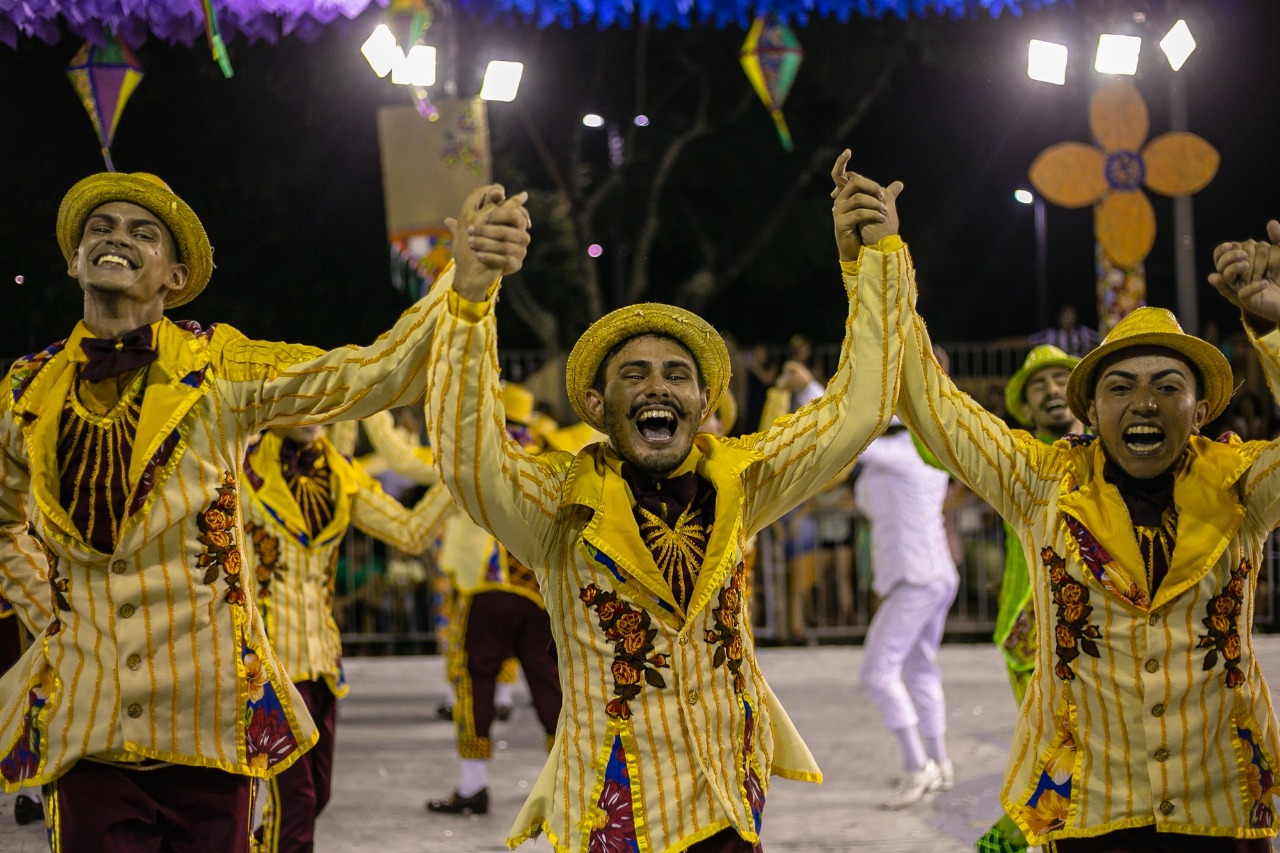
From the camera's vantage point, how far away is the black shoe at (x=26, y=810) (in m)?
4.39

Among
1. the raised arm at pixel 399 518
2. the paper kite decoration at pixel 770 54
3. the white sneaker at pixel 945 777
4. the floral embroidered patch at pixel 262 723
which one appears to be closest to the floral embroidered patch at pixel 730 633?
Answer: the floral embroidered patch at pixel 262 723

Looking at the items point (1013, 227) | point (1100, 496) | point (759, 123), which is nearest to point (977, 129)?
point (1013, 227)

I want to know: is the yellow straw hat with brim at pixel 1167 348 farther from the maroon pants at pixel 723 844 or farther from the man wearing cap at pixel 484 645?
the man wearing cap at pixel 484 645

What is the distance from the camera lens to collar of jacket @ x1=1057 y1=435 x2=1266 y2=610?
303 cm

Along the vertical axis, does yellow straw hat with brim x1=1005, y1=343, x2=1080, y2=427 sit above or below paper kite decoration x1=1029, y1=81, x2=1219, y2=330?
below

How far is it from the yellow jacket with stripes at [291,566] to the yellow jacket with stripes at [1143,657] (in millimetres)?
2430

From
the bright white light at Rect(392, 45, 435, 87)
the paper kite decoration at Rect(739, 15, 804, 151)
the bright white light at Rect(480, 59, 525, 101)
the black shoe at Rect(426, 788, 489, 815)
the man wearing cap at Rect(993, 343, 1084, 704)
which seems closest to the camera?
the man wearing cap at Rect(993, 343, 1084, 704)

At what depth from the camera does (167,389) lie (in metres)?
3.02

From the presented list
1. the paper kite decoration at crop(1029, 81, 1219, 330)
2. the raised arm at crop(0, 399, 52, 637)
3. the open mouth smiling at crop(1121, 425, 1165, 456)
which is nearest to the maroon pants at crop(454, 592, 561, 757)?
the raised arm at crop(0, 399, 52, 637)

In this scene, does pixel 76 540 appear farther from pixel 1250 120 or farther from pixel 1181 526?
pixel 1250 120

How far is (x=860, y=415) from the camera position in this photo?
9.83 feet

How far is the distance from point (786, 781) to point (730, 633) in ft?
12.8

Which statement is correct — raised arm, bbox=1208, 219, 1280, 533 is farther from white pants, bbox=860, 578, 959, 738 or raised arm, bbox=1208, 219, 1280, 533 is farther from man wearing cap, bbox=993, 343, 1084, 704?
white pants, bbox=860, 578, 959, 738

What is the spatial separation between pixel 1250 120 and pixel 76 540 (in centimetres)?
651
